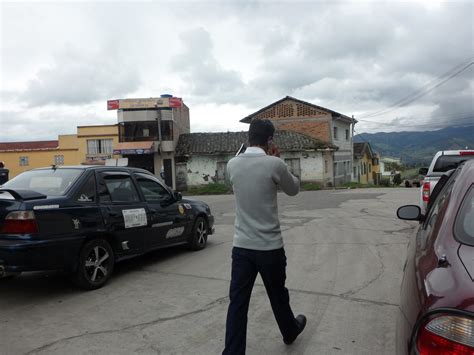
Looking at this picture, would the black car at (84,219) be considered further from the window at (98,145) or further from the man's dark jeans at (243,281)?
the window at (98,145)

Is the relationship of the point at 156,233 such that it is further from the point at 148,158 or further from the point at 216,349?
the point at 148,158

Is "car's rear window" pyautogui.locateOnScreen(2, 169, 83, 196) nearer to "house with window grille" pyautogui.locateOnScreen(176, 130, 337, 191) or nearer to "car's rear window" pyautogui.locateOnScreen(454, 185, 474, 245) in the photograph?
"car's rear window" pyautogui.locateOnScreen(454, 185, 474, 245)

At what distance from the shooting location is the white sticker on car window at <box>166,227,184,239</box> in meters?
7.13

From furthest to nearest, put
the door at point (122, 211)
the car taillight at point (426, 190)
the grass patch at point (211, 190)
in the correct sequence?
the grass patch at point (211, 190) → the car taillight at point (426, 190) → the door at point (122, 211)

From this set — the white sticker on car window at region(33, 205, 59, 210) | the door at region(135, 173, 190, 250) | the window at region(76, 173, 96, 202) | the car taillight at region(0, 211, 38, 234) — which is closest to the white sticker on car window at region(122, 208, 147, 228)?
the door at region(135, 173, 190, 250)

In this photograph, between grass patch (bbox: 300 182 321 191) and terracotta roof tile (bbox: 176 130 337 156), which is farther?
terracotta roof tile (bbox: 176 130 337 156)

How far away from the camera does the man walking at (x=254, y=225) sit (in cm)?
327

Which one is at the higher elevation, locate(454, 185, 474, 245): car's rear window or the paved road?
locate(454, 185, 474, 245): car's rear window

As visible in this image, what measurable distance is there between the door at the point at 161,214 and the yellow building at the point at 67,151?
37.3 metres

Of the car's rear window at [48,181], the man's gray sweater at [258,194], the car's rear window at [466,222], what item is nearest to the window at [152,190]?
the car's rear window at [48,181]

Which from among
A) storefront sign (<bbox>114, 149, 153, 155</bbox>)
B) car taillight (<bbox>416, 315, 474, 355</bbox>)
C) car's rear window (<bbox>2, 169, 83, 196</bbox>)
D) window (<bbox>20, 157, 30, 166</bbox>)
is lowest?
car taillight (<bbox>416, 315, 474, 355</bbox>)

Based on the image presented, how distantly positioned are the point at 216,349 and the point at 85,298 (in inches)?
87.7

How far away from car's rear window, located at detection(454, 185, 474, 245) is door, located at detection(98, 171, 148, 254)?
4.46 metres

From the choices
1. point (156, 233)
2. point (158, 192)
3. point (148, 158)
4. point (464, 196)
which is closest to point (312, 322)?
point (464, 196)
